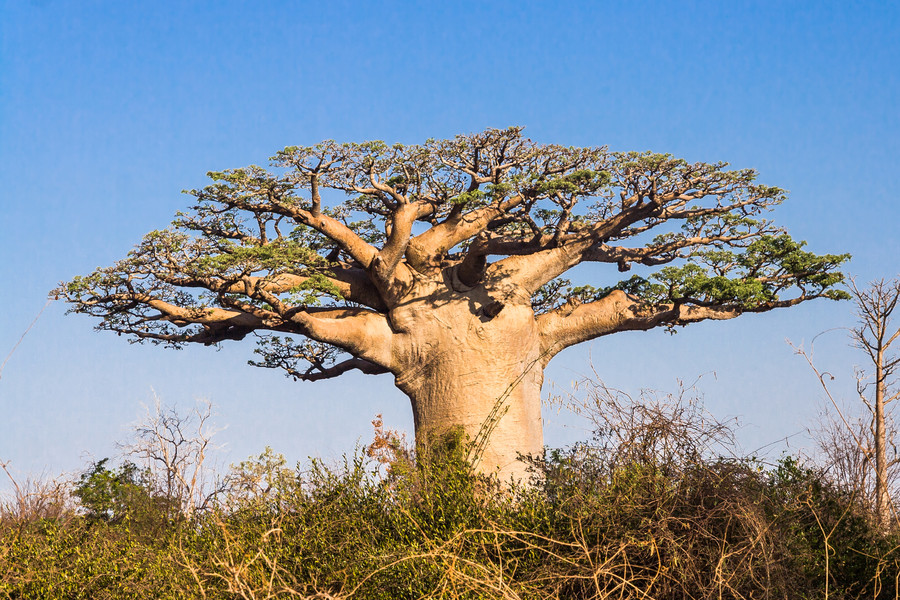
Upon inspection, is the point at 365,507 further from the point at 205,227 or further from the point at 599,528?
the point at 205,227

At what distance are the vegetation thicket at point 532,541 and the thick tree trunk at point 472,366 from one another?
3948 millimetres

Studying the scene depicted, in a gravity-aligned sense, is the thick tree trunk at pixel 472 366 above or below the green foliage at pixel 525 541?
above

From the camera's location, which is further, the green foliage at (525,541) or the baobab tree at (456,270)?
the baobab tree at (456,270)

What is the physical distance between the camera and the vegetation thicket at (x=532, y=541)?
5.09m

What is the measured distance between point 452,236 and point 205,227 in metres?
3.36

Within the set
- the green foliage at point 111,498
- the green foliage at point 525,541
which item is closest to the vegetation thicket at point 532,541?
the green foliage at point 525,541

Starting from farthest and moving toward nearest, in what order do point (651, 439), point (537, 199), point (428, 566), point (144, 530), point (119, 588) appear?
1. point (537, 199)
2. point (144, 530)
3. point (119, 588)
4. point (651, 439)
5. point (428, 566)

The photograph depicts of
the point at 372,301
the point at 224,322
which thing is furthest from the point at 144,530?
the point at 372,301

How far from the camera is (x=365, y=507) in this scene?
6766 mm

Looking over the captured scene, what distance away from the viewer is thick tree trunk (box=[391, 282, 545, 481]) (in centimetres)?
1166

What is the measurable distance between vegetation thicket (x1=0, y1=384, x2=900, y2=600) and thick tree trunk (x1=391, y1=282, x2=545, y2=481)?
395 centimetres

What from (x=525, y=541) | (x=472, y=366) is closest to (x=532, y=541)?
(x=525, y=541)

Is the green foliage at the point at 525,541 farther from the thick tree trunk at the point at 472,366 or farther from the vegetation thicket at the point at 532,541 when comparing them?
the thick tree trunk at the point at 472,366

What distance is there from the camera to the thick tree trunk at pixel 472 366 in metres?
11.7
